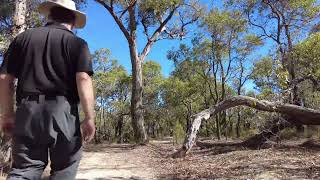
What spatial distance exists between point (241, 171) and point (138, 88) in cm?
1313

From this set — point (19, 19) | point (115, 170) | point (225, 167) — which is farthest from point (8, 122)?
point (115, 170)

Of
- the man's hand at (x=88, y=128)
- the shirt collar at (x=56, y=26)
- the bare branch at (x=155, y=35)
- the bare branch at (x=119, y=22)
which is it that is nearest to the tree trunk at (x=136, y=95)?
the bare branch at (x=119, y=22)

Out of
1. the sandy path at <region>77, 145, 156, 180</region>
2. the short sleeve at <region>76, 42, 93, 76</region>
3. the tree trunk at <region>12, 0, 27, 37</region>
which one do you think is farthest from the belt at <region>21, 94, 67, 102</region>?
the tree trunk at <region>12, 0, 27, 37</region>

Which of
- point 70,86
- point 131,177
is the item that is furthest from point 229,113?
point 70,86

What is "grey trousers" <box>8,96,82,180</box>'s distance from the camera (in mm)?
3465

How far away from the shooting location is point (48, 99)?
11.7 ft

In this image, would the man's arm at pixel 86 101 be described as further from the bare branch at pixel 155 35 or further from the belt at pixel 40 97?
the bare branch at pixel 155 35

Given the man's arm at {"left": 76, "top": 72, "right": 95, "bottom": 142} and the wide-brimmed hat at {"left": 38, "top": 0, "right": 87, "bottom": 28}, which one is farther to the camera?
the wide-brimmed hat at {"left": 38, "top": 0, "right": 87, "bottom": 28}

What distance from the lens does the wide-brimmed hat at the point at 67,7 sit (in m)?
3.75

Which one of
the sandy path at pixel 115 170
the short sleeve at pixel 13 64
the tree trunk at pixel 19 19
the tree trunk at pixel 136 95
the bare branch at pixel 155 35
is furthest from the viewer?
the bare branch at pixel 155 35

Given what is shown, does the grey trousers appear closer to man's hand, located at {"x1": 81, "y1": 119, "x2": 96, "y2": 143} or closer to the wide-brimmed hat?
man's hand, located at {"x1": 81, "y1": 119, "x2": 96, "y2": 143}

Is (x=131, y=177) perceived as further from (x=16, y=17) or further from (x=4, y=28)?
(x=4, y=28)

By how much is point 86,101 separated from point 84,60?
1.14ft

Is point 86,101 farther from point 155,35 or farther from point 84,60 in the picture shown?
point 155,35
